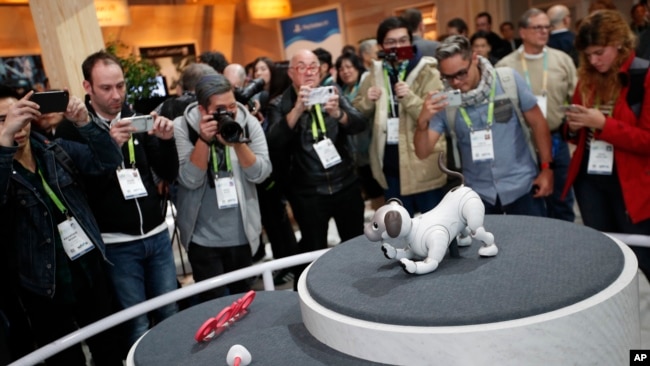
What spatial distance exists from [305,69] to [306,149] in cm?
45

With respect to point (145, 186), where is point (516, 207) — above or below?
below

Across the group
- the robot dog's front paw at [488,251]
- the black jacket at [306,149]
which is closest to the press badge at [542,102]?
the black jacket at [306,149]

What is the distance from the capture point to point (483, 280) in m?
1.49

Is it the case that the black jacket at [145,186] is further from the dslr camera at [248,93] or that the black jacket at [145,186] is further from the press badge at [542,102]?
the press badge at [542,102]

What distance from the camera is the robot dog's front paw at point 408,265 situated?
1546 millimetres

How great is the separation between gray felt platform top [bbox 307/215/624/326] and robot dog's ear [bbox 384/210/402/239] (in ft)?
0.50

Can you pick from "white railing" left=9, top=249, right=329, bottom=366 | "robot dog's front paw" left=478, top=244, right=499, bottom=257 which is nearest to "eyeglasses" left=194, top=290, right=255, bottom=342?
"white railing" left=9, top=249, right=329, bottom=366

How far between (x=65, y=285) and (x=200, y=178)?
0.77m

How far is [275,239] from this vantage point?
4.31 m

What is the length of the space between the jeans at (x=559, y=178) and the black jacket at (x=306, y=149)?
53.5 inches

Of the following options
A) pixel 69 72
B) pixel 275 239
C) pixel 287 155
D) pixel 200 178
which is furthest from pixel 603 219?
pixel 69 72

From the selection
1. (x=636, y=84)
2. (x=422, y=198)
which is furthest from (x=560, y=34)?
(x=636, y=84)

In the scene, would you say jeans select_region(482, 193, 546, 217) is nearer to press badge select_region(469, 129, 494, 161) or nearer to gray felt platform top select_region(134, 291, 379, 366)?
press badge select_region(469, 129, 494, 161)

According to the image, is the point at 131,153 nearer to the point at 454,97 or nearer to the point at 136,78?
the point at 454,97
